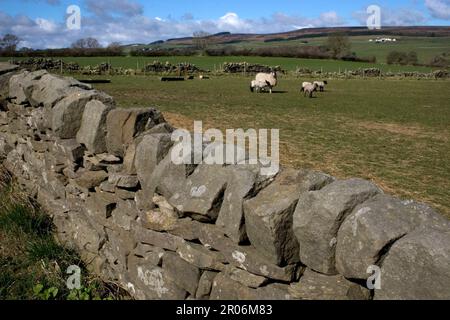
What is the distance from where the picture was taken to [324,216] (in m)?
2.37

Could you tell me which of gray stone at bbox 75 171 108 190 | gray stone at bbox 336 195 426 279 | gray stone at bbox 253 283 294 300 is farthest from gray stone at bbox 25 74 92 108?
gray stone at bbox 336 195 426 279

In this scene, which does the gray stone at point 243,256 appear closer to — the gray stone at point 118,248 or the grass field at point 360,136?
the gray stone at point 118,248

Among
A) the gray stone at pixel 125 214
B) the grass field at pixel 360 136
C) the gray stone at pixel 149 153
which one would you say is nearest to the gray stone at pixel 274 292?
the gray stone at pixel 149 153

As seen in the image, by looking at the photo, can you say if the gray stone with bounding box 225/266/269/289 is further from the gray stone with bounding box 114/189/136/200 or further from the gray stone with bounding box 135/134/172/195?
the gray stone with bounding box 114/189/136/200

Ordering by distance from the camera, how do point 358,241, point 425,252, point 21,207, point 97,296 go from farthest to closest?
point 21,207 → point 97,296 → point 358,241 → point 425,252

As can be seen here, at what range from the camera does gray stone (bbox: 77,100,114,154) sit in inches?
164

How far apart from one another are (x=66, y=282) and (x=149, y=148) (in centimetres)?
164

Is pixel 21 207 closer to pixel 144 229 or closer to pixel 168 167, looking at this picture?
pixel 144 229

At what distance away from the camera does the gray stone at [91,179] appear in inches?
166

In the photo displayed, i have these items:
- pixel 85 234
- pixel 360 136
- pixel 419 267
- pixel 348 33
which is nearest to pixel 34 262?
pixel 85 234

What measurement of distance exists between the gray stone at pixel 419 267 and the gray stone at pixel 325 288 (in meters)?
0.25

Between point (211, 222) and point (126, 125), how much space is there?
1408mm
